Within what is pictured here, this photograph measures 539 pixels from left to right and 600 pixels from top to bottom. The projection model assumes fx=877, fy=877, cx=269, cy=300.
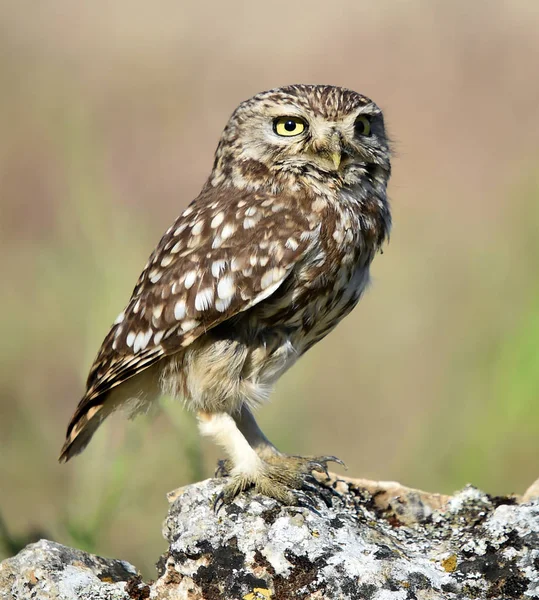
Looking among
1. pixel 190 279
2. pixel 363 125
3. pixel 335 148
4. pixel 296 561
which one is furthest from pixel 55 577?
pixel 363 125

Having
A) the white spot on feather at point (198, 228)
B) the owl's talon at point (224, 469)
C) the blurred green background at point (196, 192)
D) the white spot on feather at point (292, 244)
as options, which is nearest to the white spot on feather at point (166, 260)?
the white spot on feather at point (198, 228)

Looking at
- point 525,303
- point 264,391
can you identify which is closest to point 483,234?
point 525,303

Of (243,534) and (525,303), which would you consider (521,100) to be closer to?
(525,303)

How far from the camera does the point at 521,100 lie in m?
7.79

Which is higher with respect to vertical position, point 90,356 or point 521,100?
point 521,100

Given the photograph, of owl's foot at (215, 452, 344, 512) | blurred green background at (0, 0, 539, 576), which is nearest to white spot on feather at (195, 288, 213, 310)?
owl's foot at (215, 452, 344, 512)

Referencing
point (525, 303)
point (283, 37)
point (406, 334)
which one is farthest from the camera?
point (283, 37)

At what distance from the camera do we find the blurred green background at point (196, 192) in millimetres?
3914

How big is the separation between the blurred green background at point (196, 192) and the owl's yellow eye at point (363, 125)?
358 millimetres

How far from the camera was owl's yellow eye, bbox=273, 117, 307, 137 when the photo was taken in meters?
2.92

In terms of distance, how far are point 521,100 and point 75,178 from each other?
5.14m

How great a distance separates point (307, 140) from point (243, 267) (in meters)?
0.50

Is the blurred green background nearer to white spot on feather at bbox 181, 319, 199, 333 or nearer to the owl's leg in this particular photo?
the owl's leg

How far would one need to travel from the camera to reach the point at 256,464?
2.76 meters
